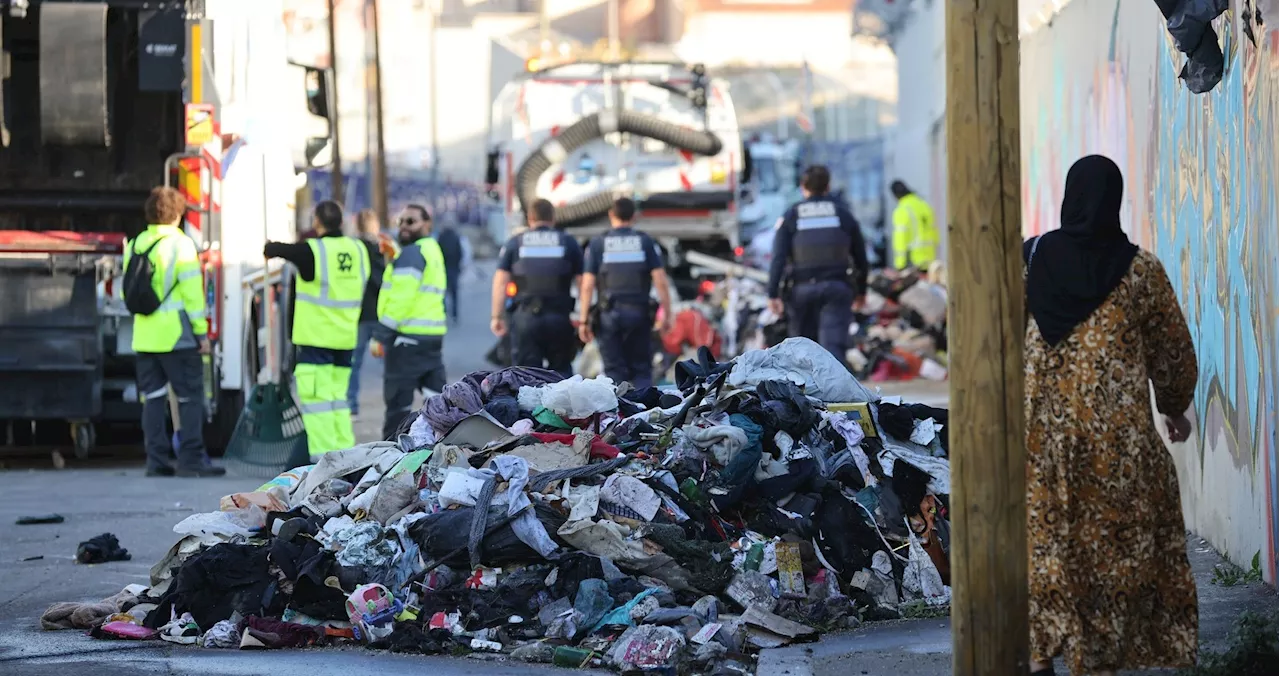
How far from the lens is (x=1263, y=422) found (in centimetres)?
666

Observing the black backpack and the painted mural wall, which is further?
the black backpack

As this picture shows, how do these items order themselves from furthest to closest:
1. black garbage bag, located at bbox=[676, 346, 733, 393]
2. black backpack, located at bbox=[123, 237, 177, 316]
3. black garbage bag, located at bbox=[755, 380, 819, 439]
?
black backpack, located at bbox=[123, 237, 177, 316]
black garbage bag, located at bbox=[676, 346, 733, 393]
black garbage bag, located at bbox=[755, 380, 819, 439]

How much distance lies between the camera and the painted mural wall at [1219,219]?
21.5 feet

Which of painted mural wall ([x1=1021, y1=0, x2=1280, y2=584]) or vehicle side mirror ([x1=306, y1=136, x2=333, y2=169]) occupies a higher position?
vehicle side mirror ([x1=306, y1=136, x2=333, y2=169])

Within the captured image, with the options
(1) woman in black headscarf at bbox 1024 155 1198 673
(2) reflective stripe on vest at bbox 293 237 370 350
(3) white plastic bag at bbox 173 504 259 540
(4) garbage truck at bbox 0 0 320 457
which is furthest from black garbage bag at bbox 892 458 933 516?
→ (4) garbage truck at bbox 0 0 320 457

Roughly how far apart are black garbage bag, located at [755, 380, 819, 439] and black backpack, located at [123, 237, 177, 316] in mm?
5033

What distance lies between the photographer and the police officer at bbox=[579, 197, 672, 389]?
12898 millimetres

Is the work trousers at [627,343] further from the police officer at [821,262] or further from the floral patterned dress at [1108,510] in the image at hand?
the floral patterned dress at [1108,510]

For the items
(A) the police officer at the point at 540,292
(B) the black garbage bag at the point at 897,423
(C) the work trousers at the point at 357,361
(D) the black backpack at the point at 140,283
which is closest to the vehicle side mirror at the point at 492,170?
(C) the work trousers at the point at 357,361

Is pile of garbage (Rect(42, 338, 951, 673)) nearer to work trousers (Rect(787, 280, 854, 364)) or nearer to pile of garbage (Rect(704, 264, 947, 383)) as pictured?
work trousers (Rect(787, 280, 854, 364))

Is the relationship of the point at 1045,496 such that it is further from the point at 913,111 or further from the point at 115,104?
the point at 913,111

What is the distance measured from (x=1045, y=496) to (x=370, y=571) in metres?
2.78

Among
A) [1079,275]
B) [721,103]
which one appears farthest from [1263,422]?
[721,103]

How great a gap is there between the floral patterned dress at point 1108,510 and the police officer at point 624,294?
7.86 metres
